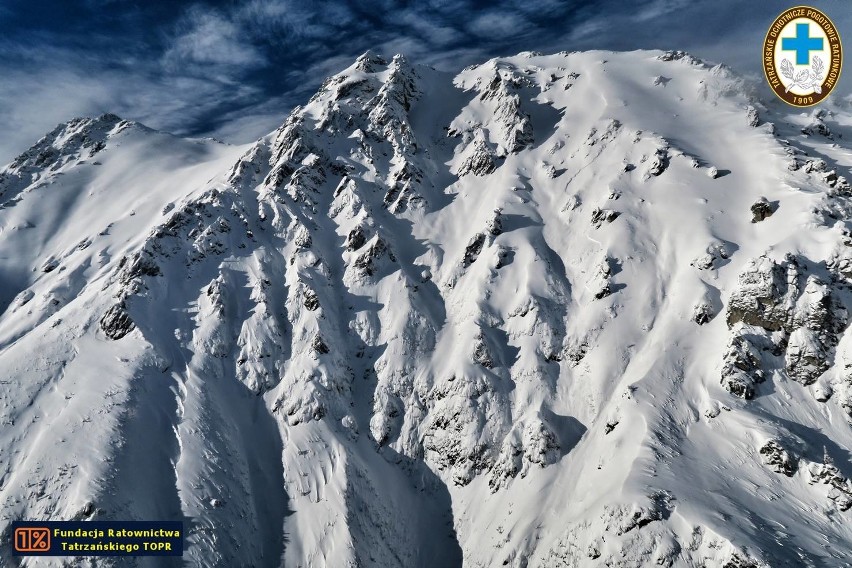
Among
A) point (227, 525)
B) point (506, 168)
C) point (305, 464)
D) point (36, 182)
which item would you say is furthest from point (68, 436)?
point (36, 182)

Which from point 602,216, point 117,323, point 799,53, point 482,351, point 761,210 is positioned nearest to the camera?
point 799,53

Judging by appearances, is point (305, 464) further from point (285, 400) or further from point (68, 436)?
point (68, 436)

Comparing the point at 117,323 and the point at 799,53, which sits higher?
the point at 799,53

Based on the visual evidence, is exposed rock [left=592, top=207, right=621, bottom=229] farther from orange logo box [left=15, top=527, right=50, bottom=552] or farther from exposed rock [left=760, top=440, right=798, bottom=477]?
orange logo box [left=15, top=527, right=50, bottom=552]

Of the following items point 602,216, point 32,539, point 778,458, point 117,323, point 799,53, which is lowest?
point 778,458

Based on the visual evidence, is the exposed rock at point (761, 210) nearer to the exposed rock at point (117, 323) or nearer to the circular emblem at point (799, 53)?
the circular emblem at point (799, 53)

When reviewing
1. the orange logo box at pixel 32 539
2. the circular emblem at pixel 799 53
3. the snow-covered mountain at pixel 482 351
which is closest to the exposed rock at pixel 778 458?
the snow-covered mountain at pixel 482 351

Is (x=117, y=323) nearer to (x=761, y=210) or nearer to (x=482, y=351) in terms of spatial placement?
(x=482, y=351)

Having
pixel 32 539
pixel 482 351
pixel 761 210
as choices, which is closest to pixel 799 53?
pixel 761 210
